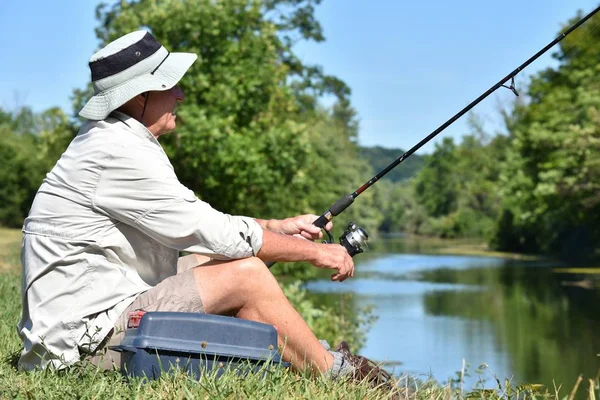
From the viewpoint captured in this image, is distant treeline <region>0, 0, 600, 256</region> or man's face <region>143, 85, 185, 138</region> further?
distant treeline <region>0, 0, 600, 256</region>

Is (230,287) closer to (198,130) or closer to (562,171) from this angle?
(198,130)

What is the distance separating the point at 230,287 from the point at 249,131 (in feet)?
48.2

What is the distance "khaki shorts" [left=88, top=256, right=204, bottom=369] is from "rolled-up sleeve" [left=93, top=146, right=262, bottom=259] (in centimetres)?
12

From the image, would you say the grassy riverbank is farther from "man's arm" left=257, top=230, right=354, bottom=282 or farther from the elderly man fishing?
"man's arm" left=257, top=230, right=354, bottom=282

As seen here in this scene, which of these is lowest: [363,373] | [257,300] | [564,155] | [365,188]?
[363,373]

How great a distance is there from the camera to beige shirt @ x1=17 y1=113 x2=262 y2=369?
3.00 m

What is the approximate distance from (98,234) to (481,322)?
17468mm

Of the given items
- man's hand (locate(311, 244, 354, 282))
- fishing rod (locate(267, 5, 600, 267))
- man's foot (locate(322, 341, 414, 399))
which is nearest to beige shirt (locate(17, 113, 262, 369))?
man's hand (locate(311, 244, 354, 282))

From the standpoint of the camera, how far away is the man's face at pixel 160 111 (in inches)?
127

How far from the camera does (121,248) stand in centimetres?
309

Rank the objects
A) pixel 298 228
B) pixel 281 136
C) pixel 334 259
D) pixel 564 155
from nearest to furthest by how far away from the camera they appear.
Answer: pixel 334 259 → pixel 298 228 → pixel 281 136 → pixel 564 155

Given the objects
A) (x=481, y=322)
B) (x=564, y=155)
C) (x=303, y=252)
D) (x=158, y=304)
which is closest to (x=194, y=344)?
(x=158, y=304)

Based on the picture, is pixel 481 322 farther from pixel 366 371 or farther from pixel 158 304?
pixel 158 304

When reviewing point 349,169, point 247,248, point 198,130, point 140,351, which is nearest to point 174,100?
point 247,248
